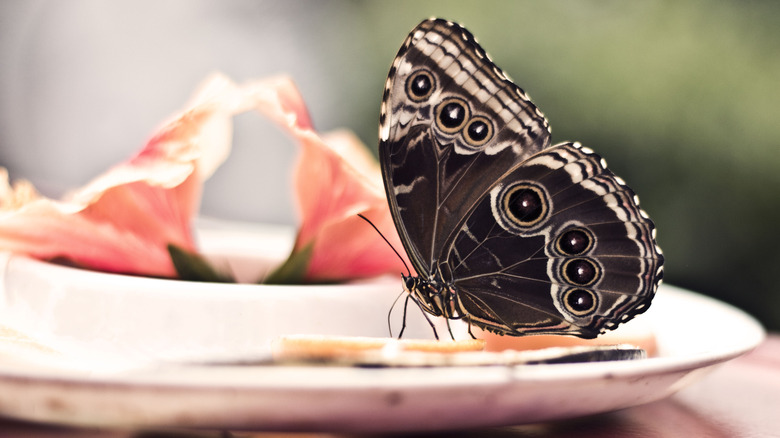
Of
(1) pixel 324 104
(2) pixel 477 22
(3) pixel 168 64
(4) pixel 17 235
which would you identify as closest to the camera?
(4) pixel 17 235

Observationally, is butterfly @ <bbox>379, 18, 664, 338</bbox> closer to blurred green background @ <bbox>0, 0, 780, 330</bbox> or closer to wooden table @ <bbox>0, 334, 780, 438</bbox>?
wooden table @ <bbox>0, 334, 780, 438</bbox>

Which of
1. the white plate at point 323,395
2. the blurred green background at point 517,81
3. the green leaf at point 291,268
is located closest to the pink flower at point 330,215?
the green leaf at point 291,268

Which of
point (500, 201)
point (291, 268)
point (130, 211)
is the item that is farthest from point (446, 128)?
point (130, 211)

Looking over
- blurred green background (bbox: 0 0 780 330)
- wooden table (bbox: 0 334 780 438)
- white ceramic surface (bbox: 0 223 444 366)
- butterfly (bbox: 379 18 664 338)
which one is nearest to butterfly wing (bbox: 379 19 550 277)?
butterfly (bbox: 379 18 664 338)

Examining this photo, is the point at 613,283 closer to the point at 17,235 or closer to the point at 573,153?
the point at 573,153

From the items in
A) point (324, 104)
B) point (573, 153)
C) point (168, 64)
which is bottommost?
point (573, 153)

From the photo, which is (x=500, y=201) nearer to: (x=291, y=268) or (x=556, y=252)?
(x=556, y=252)

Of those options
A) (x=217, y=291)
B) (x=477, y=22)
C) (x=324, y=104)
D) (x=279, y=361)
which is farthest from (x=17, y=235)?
(x=324, y=104)
